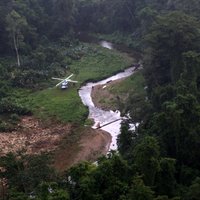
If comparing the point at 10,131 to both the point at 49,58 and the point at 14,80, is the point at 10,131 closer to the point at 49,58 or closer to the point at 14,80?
the point at 14,80

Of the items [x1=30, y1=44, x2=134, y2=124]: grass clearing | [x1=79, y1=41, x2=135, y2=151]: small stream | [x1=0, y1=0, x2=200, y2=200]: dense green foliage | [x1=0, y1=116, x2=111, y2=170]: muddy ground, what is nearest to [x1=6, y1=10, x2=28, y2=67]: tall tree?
[x1=0, y1=0, x2=200, y2=200]: dense green foliage

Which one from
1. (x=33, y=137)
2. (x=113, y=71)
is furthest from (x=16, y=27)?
(x=33, y=137)

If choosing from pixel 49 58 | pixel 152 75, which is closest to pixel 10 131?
pixel 152 75

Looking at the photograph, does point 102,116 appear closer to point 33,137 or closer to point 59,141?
point 59,141

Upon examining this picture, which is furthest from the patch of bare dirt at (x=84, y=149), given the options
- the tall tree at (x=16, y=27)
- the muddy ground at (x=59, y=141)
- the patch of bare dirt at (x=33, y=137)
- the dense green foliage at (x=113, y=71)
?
the tall tree at (x=16, y=27)

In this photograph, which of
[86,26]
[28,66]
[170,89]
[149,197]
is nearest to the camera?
[149,197]

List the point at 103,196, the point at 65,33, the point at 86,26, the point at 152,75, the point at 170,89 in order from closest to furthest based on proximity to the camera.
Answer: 1. the point at 103,196
2. the point at 170,89
3. the point at 152,75
4. the point at 65,33
5. the point at 86,26

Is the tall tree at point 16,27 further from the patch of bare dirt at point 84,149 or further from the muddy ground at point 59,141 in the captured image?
the patch of bare dirt at point 84,149

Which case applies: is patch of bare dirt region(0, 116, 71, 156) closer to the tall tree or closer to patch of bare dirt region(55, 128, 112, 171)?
patch of bare dirt region(55, 128, 112, 171)
